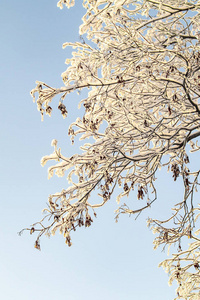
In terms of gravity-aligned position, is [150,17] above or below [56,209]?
above

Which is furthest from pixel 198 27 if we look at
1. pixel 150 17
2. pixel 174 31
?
pixel 150 17

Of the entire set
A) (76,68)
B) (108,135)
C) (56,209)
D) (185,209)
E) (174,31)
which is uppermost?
(174,31)

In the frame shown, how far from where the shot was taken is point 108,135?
5969 mm

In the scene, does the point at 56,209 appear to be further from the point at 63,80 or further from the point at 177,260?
the point at 177,260

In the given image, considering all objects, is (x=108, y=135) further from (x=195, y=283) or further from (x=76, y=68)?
(x=195, y=283)

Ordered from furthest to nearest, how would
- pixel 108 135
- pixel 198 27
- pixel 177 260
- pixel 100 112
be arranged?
1. pixel 177 260
2. pixel 100 112
3. pixel 108 135
4. pixel 198 27

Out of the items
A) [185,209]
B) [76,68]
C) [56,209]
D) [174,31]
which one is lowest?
[56,209]

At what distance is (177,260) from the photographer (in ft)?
28.3

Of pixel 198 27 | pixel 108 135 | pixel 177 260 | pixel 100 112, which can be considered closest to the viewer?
pixel 198 27

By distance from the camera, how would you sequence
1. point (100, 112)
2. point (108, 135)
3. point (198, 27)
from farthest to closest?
point (100, 112) → point (108, 135) → point (198, 27)

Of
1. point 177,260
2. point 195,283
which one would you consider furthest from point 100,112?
point 195,283

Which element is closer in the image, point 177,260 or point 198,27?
point 198,27

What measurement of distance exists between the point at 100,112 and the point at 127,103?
1.99 feet

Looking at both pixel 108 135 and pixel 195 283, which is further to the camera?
pixel 195 283
